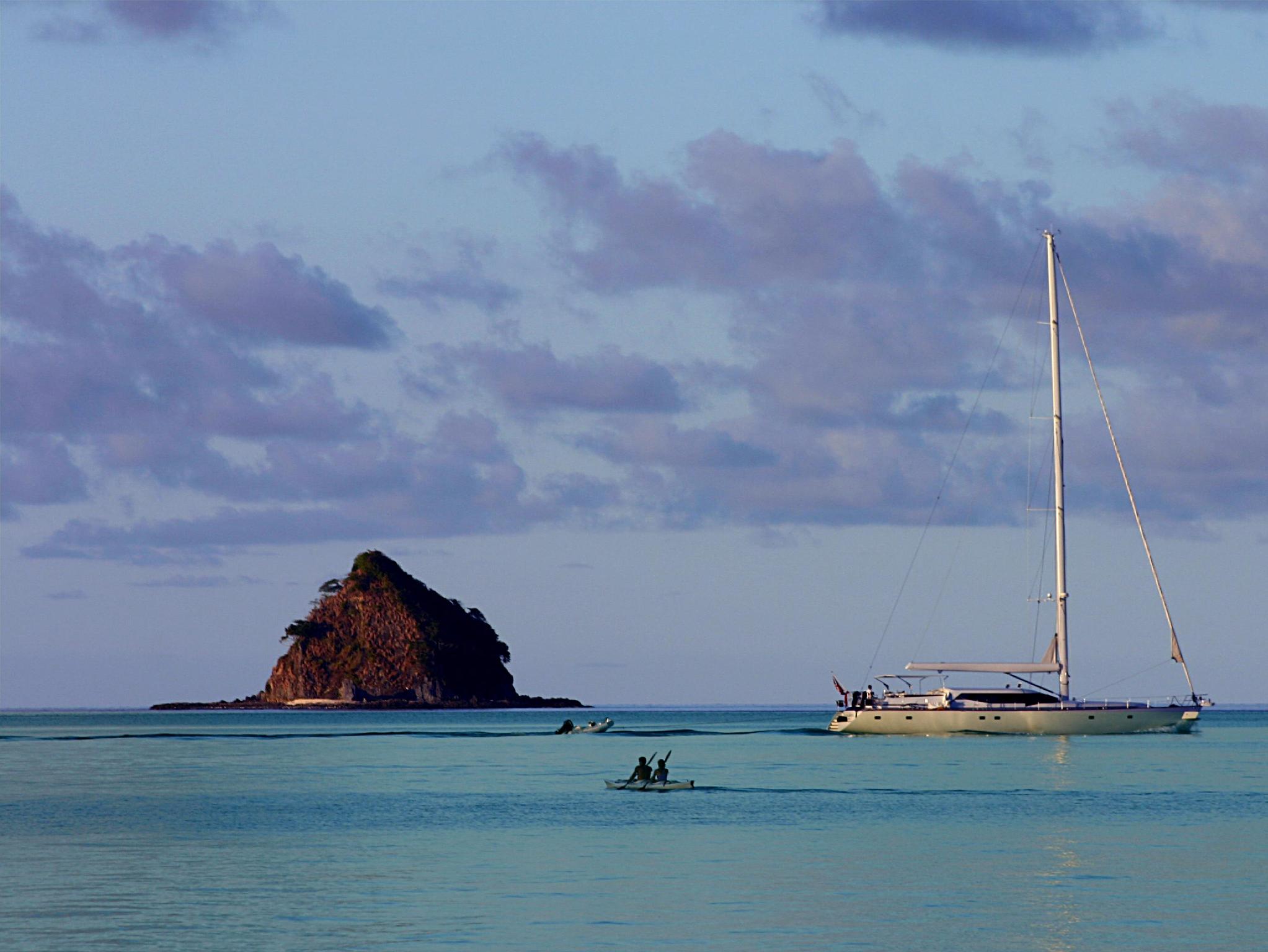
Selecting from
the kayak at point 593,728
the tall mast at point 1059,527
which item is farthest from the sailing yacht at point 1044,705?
the kayak at point 593,728

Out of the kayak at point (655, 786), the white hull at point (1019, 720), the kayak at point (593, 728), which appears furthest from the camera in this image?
the kayak at point (593, 728)

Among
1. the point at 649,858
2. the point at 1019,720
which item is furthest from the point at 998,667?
the point at 649,858

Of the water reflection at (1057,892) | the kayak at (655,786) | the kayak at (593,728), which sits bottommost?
the water reflection at (1057,892)

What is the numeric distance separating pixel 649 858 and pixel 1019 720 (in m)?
64.9

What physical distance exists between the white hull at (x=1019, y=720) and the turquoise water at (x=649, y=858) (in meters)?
6.72

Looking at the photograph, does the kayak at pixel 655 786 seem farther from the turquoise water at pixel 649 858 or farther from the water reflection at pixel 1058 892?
the water reflection at pixel 1058 892

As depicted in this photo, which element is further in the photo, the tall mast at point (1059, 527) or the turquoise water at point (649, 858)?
the tall mast at point (1059, 527)

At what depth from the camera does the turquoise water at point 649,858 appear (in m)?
38.9

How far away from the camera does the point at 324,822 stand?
6788 cm

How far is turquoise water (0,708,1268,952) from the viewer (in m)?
38.9

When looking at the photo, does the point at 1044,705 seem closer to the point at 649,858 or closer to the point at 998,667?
the point at 998,667

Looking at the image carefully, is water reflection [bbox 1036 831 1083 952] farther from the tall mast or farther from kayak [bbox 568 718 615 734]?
kayak [bbox 568 718 615 734]

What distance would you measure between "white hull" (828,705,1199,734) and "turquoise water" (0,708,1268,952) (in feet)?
22.1

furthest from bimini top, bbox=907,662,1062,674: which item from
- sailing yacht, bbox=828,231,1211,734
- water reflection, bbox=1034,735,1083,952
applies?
water reflection, bbox=1034,735,1083,952
